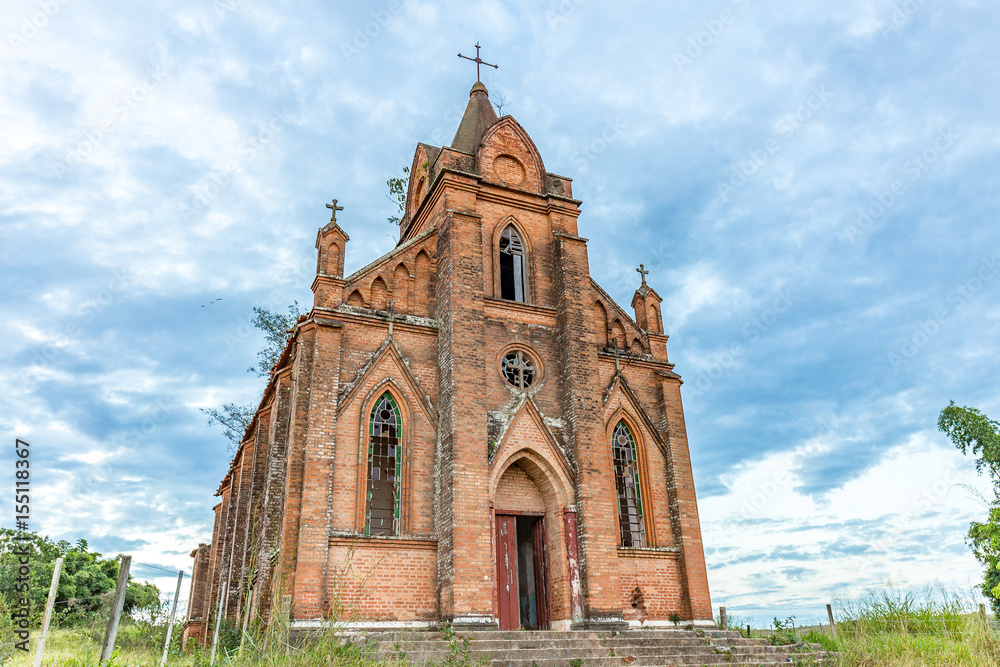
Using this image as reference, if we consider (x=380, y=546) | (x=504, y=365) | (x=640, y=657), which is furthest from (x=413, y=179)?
(x=640, y=657)

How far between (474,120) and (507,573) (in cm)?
1299

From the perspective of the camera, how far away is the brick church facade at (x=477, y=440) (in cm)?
1388

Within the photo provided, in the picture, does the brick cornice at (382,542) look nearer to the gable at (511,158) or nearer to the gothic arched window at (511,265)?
the gothic arched window at (511,265)

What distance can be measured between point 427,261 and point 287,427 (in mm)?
5392

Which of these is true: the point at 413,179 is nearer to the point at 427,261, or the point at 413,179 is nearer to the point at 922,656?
the point at 427,261

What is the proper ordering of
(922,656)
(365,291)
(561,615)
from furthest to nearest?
(365,291)
(561,615)
(922,656)

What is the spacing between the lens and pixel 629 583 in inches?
627

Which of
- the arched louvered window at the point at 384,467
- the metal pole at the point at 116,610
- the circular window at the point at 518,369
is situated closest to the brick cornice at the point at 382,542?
the arched louvered window at the point at 384,467

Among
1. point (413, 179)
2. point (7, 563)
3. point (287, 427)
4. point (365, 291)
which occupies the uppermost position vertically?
point (413, 179)

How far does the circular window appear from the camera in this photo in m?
16.6

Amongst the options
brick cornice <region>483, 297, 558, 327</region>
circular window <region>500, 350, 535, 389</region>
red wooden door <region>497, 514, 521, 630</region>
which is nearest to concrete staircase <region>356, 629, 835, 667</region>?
red wooden door <region>497, 514, 521, 630</region>

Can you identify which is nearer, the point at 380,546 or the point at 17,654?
the point at 17,654

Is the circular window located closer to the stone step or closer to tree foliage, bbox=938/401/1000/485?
the stone step

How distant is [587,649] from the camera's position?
476 inches
